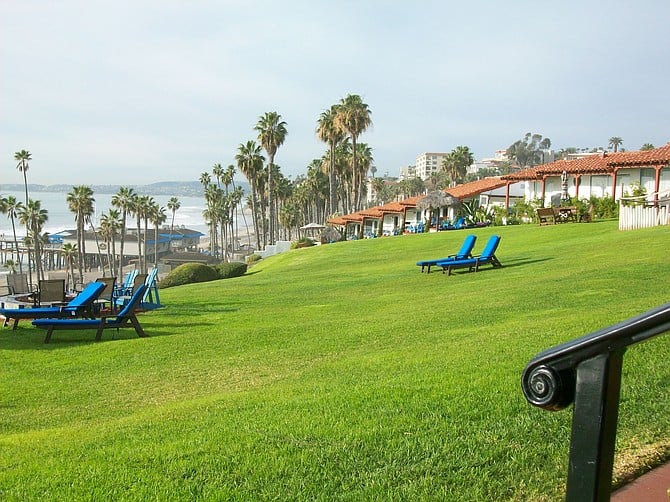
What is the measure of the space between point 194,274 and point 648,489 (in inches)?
1242

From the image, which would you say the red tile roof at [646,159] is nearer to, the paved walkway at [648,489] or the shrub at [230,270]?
the shrub at [230,270]

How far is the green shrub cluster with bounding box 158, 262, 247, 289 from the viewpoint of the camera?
3309 centimetres

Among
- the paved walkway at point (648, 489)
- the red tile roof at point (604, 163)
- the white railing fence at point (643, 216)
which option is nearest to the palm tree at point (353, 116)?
the red tile roof at point (604, 163)

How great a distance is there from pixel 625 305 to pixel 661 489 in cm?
580

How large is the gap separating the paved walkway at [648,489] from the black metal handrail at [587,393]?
1870mm

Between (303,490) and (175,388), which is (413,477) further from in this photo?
(175,388)

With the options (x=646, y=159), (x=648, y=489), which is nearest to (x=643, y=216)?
(x=646, y=159)

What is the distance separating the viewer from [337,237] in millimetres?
51375

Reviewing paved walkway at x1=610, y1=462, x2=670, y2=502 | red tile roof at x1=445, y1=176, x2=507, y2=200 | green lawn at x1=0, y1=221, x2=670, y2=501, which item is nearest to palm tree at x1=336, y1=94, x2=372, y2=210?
red tile roof at x1=445, y1=176, x2=507, y2=200

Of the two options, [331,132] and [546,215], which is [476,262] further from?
[331,132]

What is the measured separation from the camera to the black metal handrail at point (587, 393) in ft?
5.56

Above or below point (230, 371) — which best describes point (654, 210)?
above

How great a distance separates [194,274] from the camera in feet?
111

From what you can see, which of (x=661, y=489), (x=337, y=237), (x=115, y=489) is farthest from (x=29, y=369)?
(x=337, y=237)
